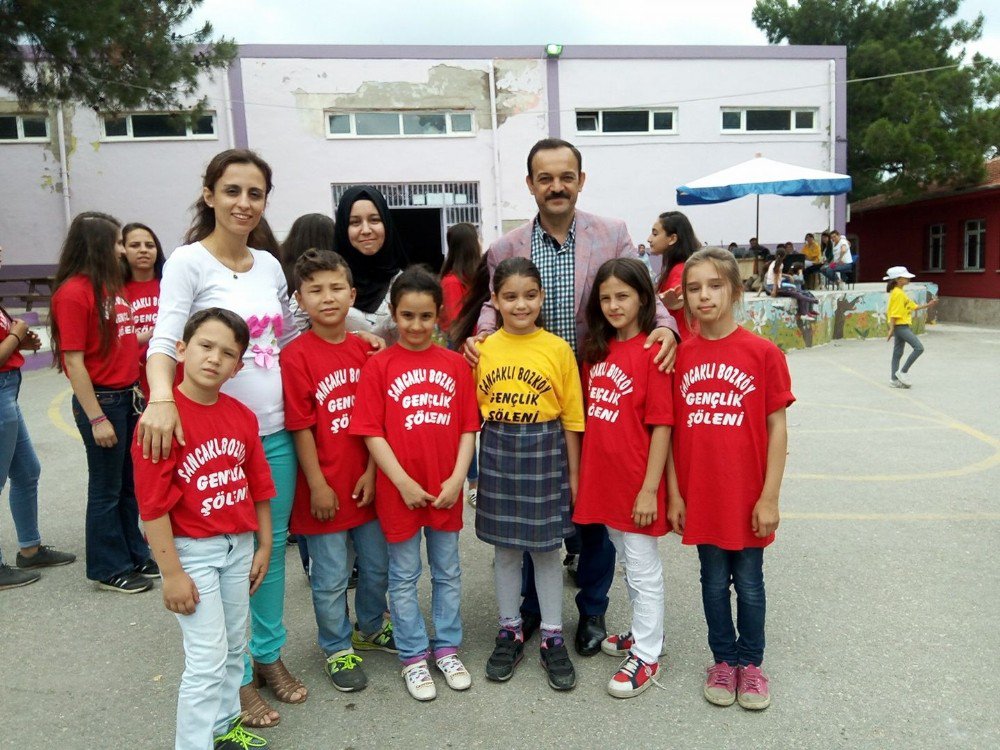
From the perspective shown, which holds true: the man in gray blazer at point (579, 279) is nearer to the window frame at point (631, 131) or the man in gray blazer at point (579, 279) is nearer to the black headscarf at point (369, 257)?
the black headscarf at point (369, 257)

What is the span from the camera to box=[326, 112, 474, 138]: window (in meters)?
Result: 16.2

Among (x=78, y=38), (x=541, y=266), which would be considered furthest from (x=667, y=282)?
(x=78, y=38)

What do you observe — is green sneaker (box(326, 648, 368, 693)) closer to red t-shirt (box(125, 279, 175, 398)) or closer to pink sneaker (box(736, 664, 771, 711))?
pink sneaker (box(736, 664, 771, 711))

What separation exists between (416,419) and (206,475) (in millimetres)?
736

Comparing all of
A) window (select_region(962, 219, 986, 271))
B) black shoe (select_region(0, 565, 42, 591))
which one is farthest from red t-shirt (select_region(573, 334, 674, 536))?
window (select_region(962, 219, 986, 271))

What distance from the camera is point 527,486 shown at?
8.90 ft

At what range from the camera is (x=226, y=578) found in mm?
2273

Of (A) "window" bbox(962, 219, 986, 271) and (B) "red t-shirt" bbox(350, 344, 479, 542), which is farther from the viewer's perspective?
(A) "window" bbox(962, 219, 986, 271)

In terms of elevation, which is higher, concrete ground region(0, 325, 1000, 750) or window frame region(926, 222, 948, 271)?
window frame region(926, 222, 948, 271)

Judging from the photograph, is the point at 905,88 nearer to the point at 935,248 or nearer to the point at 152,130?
the point at 935,248

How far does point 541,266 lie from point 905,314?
704 cm

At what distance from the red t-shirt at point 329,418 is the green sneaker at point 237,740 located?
665 millimetres

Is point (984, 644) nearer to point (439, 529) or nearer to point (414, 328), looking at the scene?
point (439, 529)

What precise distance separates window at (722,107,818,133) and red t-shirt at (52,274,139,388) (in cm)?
1632
